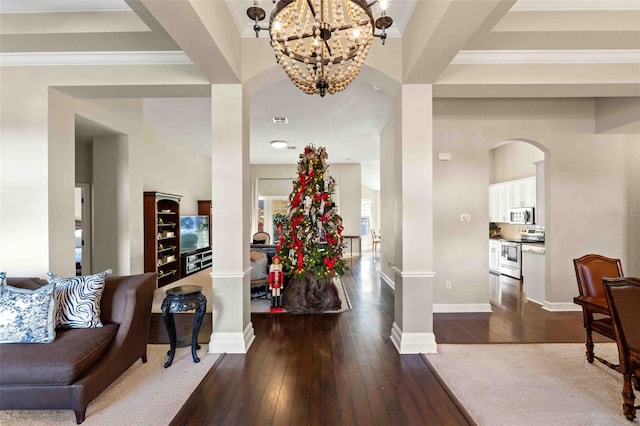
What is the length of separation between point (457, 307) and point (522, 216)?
12.1 ft

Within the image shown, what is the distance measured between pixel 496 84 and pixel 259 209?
8656mm

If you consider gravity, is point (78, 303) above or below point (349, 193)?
below

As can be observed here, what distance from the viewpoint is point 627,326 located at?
7.01ft

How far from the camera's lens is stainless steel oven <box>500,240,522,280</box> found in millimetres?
6621

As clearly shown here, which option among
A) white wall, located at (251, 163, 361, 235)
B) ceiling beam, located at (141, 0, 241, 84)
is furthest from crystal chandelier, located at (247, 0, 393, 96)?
white wall, located at (251, 163, 361, 235)

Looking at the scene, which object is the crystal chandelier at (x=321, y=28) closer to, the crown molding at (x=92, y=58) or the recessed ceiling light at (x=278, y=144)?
the crown molding at (x=92, y=58)

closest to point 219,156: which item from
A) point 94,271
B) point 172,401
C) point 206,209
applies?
point 172,401

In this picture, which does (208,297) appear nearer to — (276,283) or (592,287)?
(276,283)

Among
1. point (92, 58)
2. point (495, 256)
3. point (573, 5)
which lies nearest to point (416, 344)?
point (573, 5)

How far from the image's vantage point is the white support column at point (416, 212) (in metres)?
3.25

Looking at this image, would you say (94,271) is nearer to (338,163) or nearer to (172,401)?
(172,401)

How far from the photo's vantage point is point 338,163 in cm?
1029

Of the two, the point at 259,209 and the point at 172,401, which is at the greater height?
the point at 259,209

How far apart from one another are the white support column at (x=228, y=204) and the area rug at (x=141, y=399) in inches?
22.6
